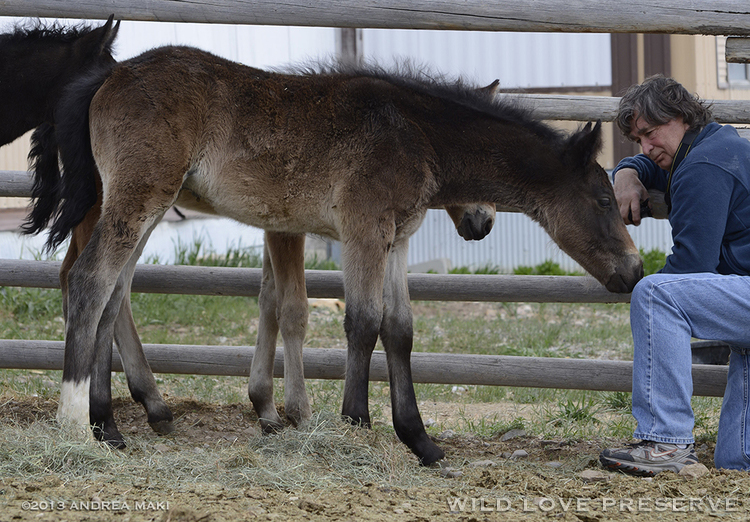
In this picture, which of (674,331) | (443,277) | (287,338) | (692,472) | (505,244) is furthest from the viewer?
(505,244)

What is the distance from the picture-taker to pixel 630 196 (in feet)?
12.7

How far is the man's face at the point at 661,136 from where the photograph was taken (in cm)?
353

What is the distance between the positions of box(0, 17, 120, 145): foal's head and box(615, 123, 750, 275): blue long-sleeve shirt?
10.00ft

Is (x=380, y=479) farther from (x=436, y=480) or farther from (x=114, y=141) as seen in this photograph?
(x=114, y=141)

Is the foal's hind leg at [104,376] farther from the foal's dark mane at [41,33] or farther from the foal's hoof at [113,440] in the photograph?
the foal's dark mane at [41,33]

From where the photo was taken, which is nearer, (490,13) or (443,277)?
(490,13)

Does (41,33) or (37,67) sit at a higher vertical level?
(41,33)

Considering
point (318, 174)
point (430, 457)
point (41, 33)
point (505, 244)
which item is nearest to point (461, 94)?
point (318, 174)

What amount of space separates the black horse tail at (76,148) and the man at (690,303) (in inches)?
104

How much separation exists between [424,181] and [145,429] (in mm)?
2182

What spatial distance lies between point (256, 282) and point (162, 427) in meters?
1.20

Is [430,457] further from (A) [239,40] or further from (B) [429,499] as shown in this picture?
(A) [239,40]

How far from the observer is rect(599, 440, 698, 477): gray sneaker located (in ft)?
10.3

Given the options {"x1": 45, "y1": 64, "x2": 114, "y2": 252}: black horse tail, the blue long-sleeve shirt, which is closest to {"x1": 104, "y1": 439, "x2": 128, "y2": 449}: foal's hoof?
{"x1": 45, "y1": 64, "x2": 114, "y2": 252}: black horse tail
